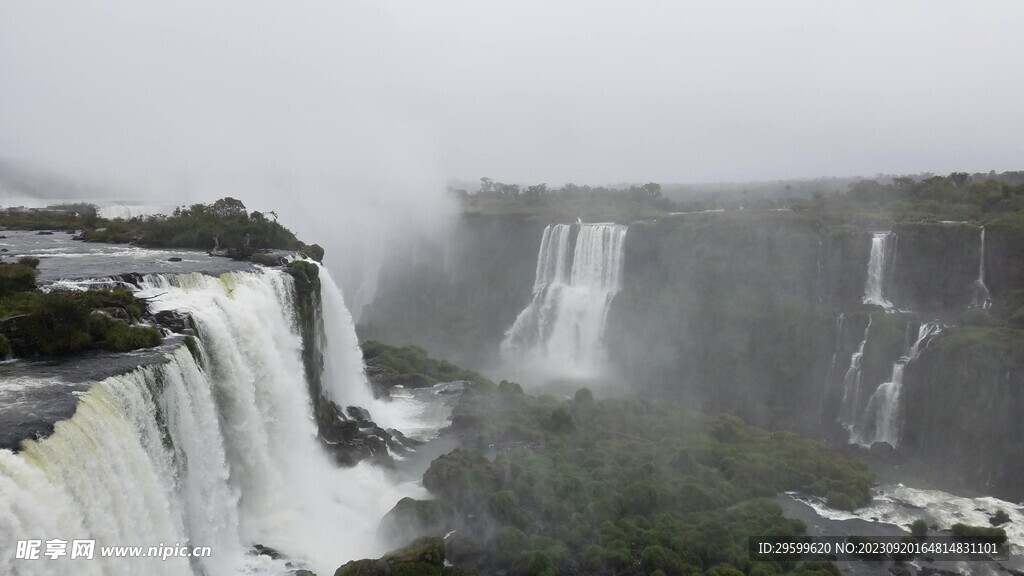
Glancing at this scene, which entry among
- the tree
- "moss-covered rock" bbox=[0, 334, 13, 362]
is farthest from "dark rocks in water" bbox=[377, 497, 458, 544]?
the tree

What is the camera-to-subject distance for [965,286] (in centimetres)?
3172

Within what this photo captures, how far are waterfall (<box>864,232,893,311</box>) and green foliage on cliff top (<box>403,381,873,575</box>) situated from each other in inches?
449

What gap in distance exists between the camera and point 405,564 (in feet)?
46.8

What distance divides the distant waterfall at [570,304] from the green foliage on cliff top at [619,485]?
44.6ft

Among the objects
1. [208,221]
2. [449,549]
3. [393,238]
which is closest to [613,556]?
[449,549]

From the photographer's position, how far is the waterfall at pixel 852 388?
30.6m

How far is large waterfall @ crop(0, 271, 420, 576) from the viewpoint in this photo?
9.23 metres

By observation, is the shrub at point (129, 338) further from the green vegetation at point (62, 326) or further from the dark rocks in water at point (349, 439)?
the dark rocks in water at point (349, 439)

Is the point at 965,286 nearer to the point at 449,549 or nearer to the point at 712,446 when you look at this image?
the point at 712,446

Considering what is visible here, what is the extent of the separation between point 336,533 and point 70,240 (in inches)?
741

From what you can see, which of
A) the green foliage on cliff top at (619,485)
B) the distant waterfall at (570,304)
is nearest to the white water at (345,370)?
the green foliage on cliff top at (619,485)

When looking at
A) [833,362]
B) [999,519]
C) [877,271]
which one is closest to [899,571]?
[999,519]

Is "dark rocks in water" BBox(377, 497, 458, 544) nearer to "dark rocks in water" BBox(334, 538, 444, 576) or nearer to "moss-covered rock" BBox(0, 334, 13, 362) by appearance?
"dark rocks in water" BBox(334, 538, 444, 576)

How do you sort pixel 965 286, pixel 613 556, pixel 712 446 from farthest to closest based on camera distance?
1. pixel 965 286
2. pixel 712 446
3. pixel 613 556
